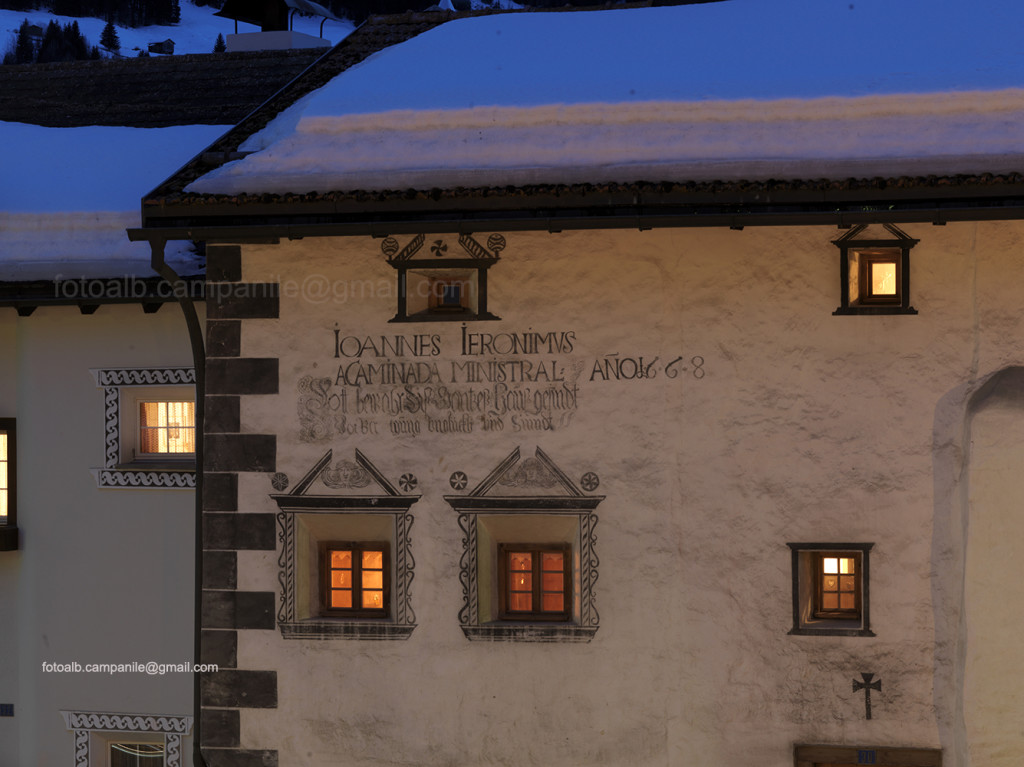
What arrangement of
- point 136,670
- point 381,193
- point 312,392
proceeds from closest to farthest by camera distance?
1. point 381,193
2. point 312,392
3. point 136,670

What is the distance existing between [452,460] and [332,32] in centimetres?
11200

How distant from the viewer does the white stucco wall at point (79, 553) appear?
11.0 metres

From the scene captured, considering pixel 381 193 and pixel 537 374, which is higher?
pixel 381 193

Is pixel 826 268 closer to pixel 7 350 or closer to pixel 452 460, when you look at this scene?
pixel 452 460

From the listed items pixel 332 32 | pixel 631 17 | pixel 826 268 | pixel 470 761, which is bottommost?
pixel 470 761

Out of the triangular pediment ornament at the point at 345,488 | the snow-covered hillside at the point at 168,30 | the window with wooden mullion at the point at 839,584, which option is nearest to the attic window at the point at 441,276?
the triangular pediment ornament at the point at 345,488

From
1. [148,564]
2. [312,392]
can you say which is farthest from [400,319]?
[148,564]

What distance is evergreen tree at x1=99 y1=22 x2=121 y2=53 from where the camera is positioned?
10562cm

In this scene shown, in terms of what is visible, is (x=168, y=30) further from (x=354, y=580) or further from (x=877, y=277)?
(x=877, y=277)

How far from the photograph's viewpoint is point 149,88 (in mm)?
14039

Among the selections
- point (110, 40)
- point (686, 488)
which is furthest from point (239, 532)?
point (110, 40)

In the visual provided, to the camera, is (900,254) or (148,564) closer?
(900,254)

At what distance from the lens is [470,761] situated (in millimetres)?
9375

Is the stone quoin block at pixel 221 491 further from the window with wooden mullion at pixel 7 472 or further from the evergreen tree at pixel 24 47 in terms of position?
the evergreen tree at pixel 24 47
